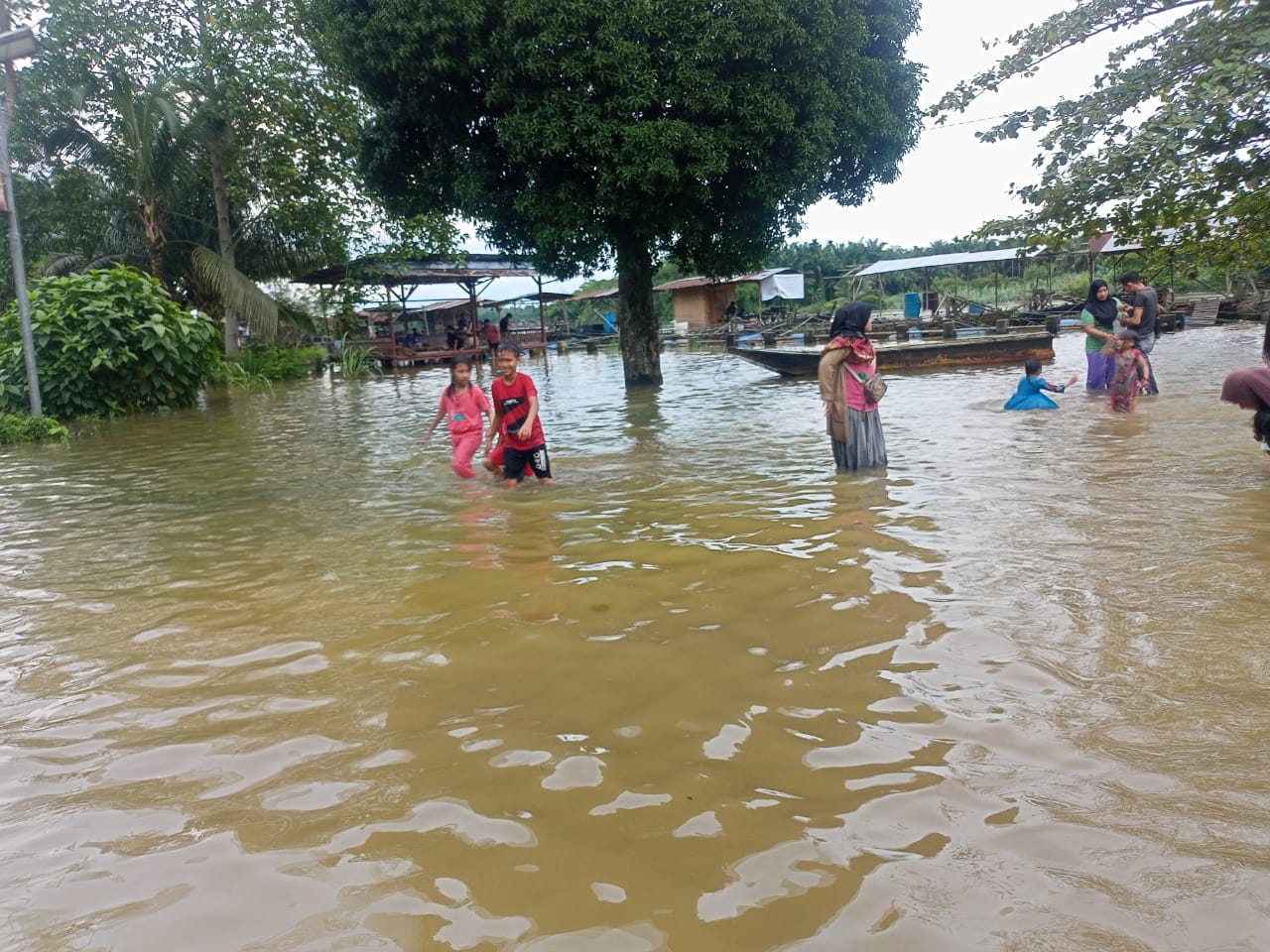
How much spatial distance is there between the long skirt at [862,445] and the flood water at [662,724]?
847 millimetres

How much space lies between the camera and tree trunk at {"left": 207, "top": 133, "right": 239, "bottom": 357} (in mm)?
26641

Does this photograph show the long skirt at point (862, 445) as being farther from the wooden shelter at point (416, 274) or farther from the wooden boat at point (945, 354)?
the wooden shelter at point (416, 274)

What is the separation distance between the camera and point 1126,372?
10.4 meters

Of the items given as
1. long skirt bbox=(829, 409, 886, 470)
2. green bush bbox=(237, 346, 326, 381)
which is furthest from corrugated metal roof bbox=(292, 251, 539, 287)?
long skirt bbox=(829, 409, 886, 470)

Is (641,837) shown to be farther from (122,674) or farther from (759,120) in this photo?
(759,120)

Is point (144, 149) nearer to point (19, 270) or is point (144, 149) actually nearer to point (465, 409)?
point (19, 270)

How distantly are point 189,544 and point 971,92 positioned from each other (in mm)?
8822

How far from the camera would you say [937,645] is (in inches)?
153

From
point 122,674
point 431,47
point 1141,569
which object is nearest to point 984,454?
point 1141,569

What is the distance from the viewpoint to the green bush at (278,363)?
26484mm

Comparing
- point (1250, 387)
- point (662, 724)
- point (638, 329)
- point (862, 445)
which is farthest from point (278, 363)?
point (662, 724)

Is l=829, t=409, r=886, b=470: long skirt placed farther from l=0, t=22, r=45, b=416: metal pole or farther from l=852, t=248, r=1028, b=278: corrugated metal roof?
l=852, t=248, r=1028, b=278: corrugated metal roof

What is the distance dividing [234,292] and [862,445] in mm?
22689

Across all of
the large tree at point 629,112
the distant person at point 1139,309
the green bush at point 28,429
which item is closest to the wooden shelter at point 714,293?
the large tree at point 629,112
